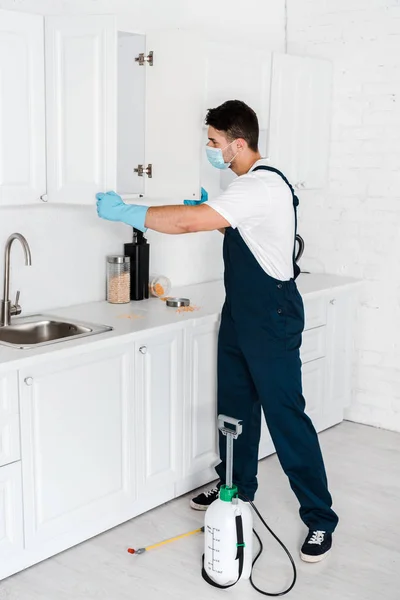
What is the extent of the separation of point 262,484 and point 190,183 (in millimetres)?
1340

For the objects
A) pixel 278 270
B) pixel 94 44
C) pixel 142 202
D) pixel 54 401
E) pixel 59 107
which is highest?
pixel 94 44

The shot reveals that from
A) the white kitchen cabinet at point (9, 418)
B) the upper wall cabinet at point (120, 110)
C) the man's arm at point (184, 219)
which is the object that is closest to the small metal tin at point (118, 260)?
the upper wall cabinet at point (120, 110)

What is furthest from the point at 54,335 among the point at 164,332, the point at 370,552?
the point at 370,552

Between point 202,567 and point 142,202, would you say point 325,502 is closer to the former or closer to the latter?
point 202,567

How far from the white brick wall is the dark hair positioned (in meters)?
1.43

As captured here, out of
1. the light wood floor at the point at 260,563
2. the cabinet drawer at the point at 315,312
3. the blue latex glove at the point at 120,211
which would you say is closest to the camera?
the light wood floor at the point at 260,563

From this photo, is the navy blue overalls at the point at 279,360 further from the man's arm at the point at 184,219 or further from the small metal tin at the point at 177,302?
the small metal tin at the point at 177,302

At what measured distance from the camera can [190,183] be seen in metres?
3.10

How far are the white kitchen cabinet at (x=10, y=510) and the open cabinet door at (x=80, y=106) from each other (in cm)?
98

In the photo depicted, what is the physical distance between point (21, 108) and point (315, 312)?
5.86 ft

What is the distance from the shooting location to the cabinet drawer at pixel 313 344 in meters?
3.74

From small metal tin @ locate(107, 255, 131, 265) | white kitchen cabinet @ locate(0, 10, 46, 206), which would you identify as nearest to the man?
white kitchen cabinet @ locate(0, 10, 46, 206)

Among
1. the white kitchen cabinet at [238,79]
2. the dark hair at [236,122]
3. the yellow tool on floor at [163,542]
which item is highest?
the white kitchen cabinet at [238,79]

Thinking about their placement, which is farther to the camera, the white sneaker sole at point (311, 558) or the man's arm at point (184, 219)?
the white sneaker sole at point (311, 558)
